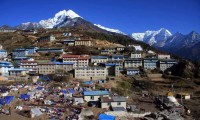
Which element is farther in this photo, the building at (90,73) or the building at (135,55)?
the building at (135,55)

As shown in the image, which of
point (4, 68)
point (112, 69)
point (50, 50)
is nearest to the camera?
point (4, 68)

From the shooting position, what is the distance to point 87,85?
1567 inches

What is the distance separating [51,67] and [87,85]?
395 inches

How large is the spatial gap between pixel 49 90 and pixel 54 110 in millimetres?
8562

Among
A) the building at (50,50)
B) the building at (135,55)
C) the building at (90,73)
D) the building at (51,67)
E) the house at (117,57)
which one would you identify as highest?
the building at (50,50)

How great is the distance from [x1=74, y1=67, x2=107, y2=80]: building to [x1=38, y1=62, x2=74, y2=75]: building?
3.38 meters

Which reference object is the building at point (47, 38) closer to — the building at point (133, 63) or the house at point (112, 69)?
the building at point (133, 63)

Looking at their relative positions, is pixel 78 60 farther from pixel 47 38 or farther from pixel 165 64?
pixel 47 38

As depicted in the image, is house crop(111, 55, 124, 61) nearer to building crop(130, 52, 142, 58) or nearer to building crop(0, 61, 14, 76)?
building crop(130, 52, 142, 58)

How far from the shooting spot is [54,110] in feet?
91.7

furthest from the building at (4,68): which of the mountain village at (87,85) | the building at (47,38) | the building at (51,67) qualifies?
the building at (47,38)

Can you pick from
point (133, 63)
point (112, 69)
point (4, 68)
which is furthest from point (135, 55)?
point (4, 68)

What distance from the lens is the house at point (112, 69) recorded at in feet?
156

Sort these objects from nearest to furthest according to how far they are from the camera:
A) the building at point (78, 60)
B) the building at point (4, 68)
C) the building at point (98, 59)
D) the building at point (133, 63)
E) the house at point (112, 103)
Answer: the house at point (112, 103) < the building at point (4, 68) < the building at point (78, 60) < the building at point (98, 59) < the building at point (133, 63)
